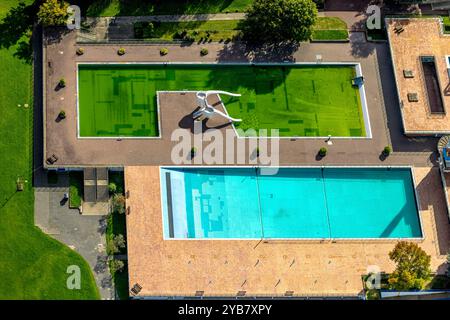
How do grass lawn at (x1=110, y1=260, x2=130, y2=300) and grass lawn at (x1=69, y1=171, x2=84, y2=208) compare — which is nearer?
grass lawn at (x1=110, y1=260, x2=130, y2=300)

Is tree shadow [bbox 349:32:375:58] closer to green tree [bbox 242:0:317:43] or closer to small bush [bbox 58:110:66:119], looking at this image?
green tree [bbox 242:0:317:43]

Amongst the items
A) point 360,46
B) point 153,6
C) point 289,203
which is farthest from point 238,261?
point 153,6

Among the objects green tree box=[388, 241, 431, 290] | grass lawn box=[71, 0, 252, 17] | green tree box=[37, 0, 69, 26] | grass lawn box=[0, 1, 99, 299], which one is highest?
grass lawn box=[71, 0, 252, 17]

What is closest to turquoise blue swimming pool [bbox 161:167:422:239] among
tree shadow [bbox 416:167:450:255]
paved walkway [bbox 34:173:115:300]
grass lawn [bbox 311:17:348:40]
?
tree shadow [bbox 416:167:450:255]

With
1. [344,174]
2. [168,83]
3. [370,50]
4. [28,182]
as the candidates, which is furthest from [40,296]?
[370,50]

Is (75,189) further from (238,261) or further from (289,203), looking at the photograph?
(289,203)

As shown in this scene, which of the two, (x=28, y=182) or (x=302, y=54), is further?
(x=302, y=54)

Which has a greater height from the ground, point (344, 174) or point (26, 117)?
point (26, 117)

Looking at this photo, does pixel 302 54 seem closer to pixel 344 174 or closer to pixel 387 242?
pixel 344 174
